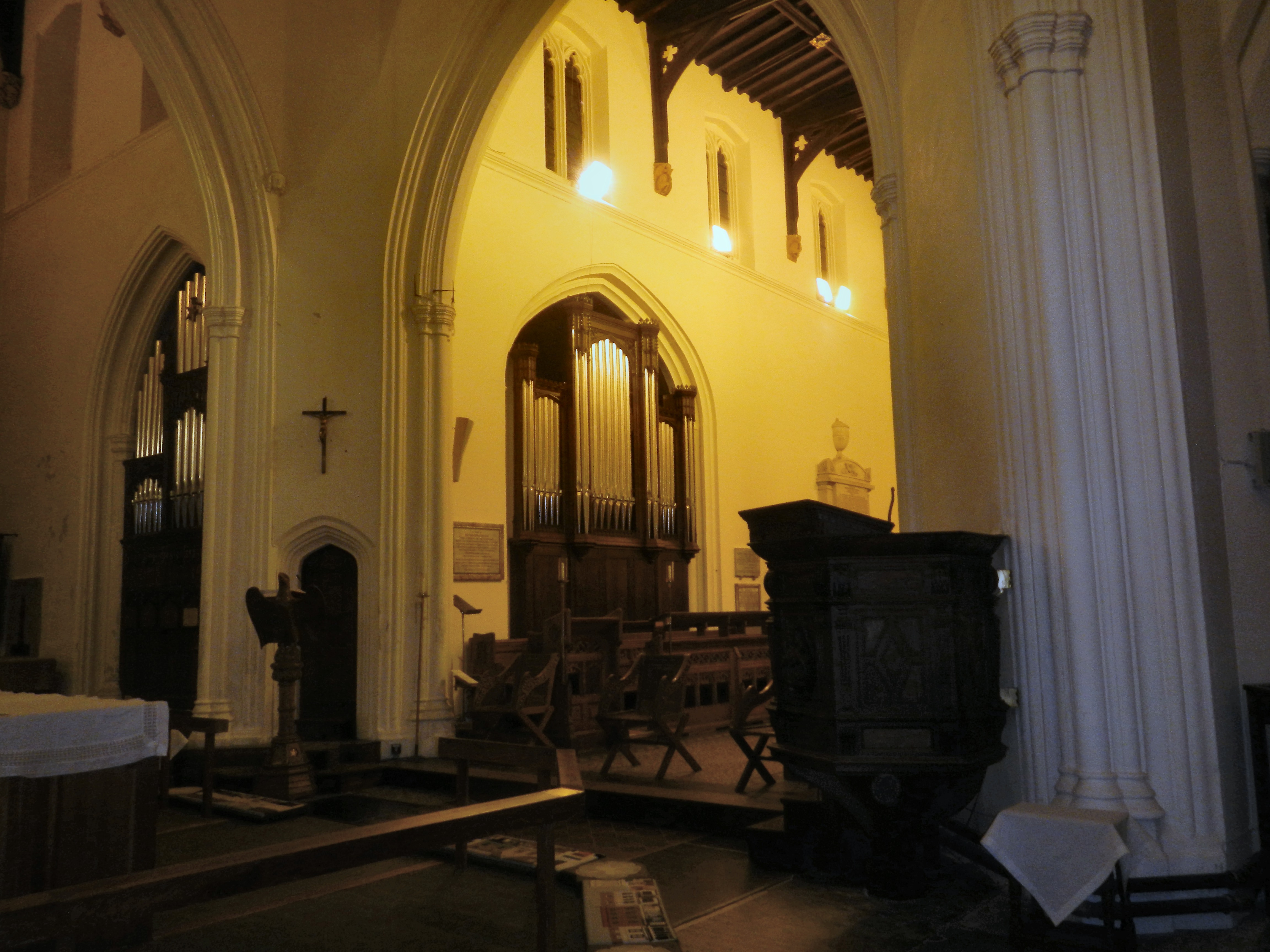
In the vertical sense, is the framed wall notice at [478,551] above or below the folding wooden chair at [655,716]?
above

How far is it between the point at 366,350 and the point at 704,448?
16.8ft

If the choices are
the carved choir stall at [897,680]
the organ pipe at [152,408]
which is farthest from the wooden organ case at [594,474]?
the carved choir stall at [897,680]

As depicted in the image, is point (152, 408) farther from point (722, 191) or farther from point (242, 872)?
point (242, 872)

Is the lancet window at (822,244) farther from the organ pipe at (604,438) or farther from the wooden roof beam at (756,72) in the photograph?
the organ pipe at (604,438)

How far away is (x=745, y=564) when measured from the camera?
42.0 feet

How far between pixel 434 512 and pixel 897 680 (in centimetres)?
535

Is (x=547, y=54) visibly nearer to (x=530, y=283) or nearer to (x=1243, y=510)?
(x=530, y=283)

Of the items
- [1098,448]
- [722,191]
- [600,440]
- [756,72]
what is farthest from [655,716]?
[756,72]

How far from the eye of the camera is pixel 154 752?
12.8 ft

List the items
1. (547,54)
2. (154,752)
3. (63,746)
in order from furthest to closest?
(547,54) → (154,752) → (63,746)

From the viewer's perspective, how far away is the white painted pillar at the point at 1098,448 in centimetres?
354

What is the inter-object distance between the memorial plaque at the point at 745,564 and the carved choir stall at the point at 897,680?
8.68 metres

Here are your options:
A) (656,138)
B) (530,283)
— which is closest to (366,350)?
(530,283)

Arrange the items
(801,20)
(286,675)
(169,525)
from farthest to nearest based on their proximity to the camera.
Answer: (801,20)
(169,525)
(286,675)
